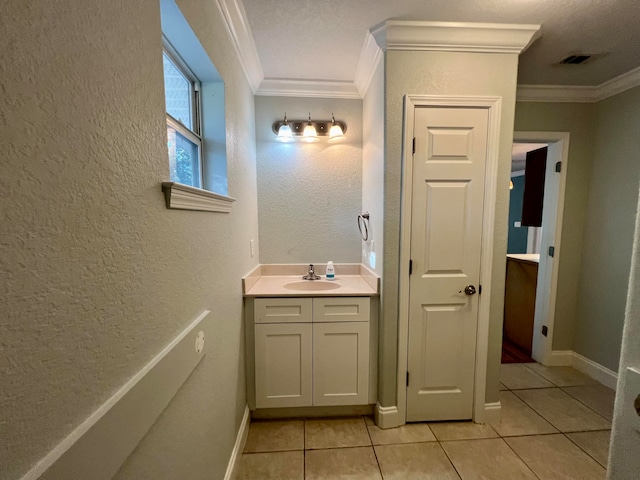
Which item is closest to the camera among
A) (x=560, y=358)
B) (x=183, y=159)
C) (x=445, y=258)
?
(x=183, y=159)

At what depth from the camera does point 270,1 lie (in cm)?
133

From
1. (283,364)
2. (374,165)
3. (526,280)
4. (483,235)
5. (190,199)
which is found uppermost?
(374,165)

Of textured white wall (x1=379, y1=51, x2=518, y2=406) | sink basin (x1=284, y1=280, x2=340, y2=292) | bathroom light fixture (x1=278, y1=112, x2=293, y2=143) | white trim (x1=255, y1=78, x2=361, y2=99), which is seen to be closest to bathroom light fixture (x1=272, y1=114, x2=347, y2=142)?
bathroom light fixture (x1=278, y1=112, x2=293, y2=143)

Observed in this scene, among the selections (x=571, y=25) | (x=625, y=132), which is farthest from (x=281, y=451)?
(x=625, y=132)

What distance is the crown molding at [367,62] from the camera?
161 centimetres

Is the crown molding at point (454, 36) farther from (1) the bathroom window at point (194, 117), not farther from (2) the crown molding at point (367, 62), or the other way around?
(1) the bathroom window at point (194, 117)

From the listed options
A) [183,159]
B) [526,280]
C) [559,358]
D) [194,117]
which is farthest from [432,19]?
[559,358]

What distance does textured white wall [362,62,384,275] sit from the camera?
67.0 inches

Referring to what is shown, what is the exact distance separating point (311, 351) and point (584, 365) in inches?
101

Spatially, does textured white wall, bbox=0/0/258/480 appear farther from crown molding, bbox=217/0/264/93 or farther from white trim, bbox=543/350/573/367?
white trim, bbox=543/350/573/367

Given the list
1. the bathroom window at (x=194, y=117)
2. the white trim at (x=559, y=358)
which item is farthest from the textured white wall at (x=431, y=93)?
the white trim at (x=559, y=358)

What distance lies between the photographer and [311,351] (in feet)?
5.98

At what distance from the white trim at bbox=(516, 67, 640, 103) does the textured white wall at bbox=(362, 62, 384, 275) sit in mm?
1373

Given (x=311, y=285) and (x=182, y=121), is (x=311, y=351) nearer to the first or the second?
(x=311, y=285)
